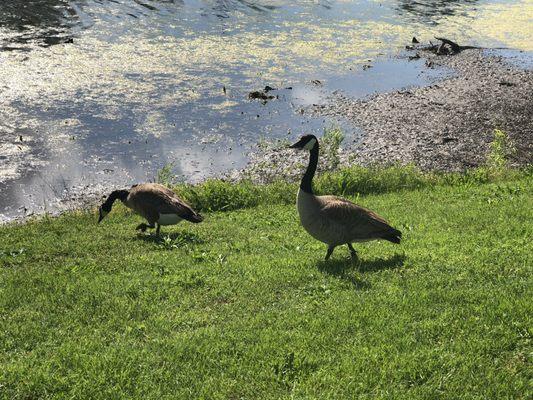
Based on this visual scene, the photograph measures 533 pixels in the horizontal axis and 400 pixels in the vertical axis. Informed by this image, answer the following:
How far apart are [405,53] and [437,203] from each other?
90.6 ft

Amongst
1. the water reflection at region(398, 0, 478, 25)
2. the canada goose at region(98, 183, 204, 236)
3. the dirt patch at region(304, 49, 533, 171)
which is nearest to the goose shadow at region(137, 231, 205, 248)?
the canada goose at region(98, 183, 204, 236)

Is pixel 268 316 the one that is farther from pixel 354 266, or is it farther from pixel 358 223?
pixel 358 223

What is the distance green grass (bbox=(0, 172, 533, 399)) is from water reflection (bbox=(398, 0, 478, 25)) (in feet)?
143

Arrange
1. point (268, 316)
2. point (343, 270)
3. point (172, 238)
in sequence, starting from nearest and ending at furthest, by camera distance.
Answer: point (268, 316)
point (343, 270)
point (172, 238)

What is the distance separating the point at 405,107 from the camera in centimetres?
3225

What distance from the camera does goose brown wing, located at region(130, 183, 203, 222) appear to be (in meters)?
14.4

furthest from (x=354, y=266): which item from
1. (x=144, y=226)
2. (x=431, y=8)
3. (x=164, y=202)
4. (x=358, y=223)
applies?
(x=431, y=8)

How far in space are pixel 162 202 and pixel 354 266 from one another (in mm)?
5295

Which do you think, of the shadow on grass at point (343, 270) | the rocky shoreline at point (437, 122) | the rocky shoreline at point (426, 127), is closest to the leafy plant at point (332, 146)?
the rocky shoreline at point (426, 127)

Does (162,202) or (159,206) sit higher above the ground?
(162,202)

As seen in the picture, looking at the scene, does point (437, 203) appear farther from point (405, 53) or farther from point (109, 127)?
point (405, 53)

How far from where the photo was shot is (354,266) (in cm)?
1220

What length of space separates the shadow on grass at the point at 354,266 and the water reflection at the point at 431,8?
149ft

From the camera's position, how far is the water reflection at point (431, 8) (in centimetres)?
5444
